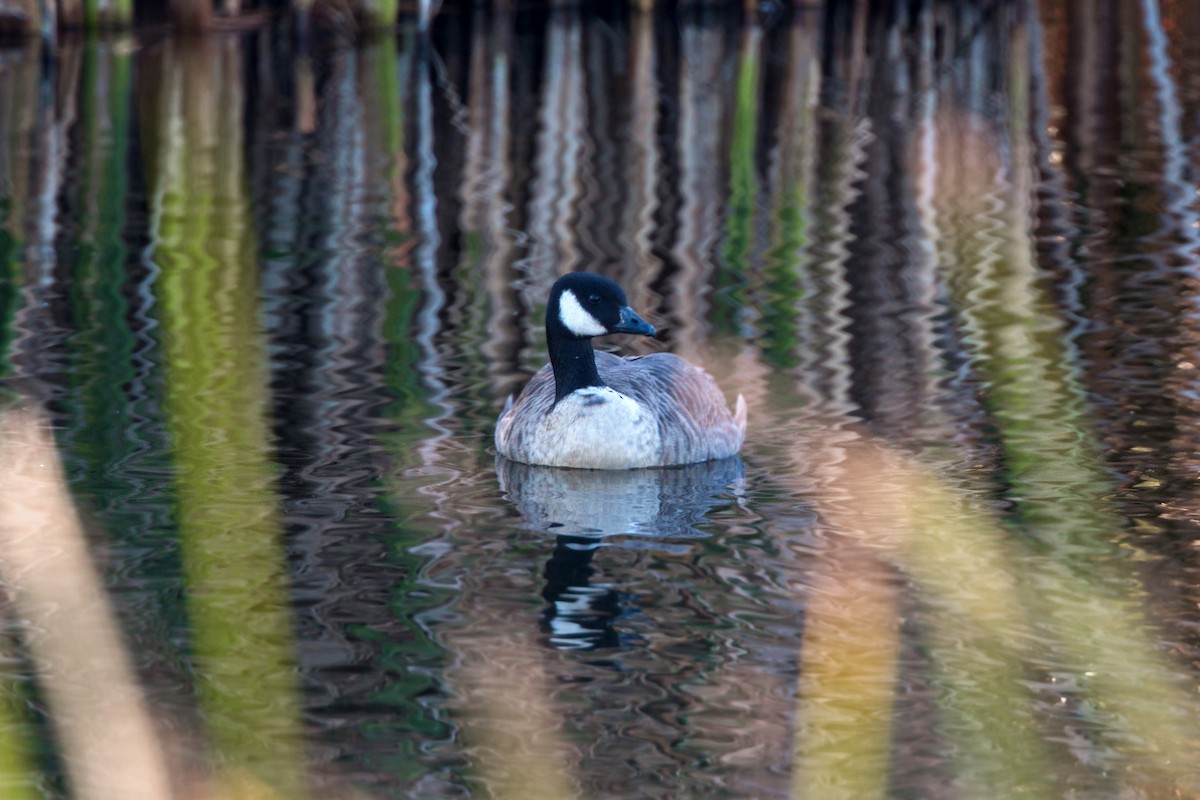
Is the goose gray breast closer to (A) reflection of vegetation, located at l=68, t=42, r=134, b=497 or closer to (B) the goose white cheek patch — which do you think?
(B) the goose white cheek patch

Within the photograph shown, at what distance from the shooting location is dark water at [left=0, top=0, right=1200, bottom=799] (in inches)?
223

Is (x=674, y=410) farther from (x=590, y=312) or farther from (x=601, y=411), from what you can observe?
(x=590, y=312)

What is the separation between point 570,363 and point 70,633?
2.85 metres

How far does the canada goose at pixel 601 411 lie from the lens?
27.7 ft

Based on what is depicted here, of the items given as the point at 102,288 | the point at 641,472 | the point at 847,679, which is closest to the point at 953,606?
the point at 847,679

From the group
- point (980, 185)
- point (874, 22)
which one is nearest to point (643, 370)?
point (980, 185)

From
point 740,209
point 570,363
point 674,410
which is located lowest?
point 740,209

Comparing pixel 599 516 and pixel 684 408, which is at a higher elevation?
pixel 684 408

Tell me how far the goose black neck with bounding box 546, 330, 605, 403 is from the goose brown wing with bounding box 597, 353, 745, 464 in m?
0.16

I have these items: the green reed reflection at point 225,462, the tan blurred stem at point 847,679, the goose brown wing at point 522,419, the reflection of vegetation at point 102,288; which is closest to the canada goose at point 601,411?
the goose brown wing at point 522,419

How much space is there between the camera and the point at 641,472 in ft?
27.9

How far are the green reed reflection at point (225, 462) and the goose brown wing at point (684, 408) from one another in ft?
5.26

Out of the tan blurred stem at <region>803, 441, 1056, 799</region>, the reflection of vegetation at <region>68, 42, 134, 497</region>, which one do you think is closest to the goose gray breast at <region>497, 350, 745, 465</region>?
the tan blurred stem at <region>803, 441, 1056, 799</region>

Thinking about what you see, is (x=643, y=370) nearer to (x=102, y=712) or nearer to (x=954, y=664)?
(x=954, y=664)
